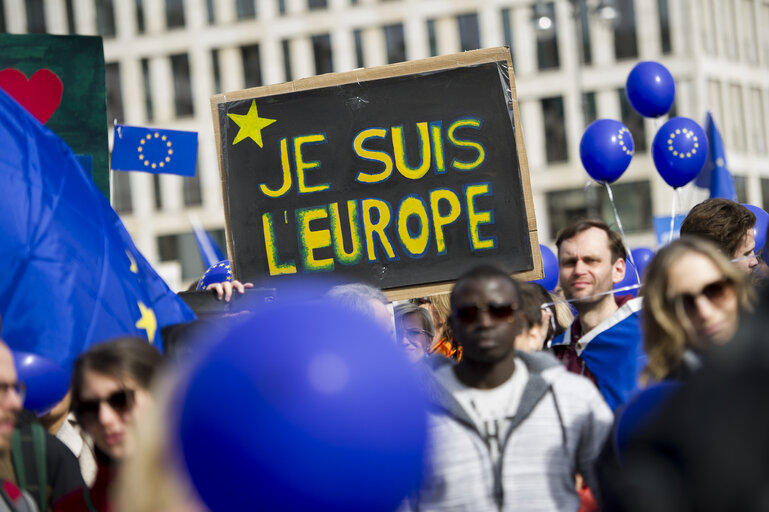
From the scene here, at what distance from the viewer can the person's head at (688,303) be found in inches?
119

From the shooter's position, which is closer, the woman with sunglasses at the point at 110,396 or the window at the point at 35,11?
the woman with sunglasses at the point at 110,396

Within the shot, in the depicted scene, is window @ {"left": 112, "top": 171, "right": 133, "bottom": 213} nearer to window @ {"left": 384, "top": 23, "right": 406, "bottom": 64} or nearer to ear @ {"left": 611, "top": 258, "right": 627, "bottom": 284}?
window @ {"left": 384, "top": 23, "right": 406, "bottom": 64}

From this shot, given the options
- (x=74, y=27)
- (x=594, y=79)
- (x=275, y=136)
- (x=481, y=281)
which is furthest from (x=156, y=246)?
(x=481, y=281)

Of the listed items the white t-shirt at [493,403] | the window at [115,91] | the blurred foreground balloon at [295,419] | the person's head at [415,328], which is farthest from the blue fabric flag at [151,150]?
the window at [115,91]

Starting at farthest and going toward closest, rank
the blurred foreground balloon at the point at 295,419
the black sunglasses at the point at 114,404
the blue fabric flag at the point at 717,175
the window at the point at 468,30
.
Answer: the window at the point at 468,30, the blue fabric flag at the point at 717,175, the black sunglasses at the point at 114,404, the blurred foreground balloon at the point at 295,419

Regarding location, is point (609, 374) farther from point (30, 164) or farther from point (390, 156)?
point (30, 164)

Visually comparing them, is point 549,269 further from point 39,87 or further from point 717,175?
point 39,87

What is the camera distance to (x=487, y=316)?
3346mm

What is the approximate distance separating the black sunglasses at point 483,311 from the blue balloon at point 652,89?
628cm

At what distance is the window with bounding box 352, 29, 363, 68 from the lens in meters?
42.0

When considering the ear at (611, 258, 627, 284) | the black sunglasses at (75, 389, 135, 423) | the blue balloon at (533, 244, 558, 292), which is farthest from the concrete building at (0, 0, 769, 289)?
the black sunglasses at (75, 389, 135, 423)

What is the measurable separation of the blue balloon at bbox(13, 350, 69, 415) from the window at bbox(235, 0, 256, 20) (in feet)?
130

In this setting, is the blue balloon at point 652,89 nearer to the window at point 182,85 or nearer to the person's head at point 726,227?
the person's head at point 726,227

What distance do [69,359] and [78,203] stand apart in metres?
0.81
